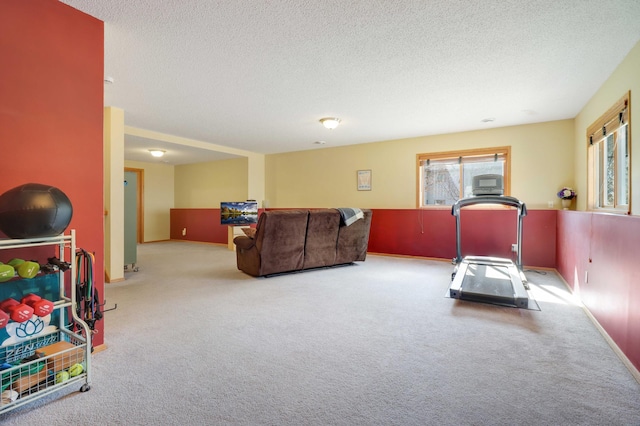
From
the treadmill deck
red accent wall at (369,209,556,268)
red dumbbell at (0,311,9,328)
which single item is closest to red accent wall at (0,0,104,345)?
red dumbbell at (0,311,9,328)

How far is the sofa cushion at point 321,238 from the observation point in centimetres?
455

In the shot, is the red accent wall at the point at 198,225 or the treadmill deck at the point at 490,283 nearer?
the treadmill deck at the point at 490,283

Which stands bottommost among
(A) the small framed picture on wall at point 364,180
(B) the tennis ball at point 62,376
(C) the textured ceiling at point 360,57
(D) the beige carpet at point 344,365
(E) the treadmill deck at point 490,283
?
(D) the beige carpet at point 344,365

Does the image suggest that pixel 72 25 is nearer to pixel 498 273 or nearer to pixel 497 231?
pixel 498 273

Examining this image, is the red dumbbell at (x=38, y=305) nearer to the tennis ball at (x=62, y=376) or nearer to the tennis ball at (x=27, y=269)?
the tennis ball at (x=27, y=269)

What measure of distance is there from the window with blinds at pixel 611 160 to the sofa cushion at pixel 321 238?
10.4 feet

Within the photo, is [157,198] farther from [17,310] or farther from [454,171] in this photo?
[17,310]

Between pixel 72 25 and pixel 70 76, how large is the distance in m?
0.37

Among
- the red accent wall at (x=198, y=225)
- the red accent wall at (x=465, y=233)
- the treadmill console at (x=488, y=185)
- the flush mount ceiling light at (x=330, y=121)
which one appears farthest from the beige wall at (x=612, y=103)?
the red accent wall at (x=198, y=225)

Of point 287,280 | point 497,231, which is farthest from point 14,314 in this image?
point 497,231

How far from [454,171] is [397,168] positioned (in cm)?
107

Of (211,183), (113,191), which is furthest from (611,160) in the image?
(211,183)

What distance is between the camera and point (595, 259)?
9.04ft

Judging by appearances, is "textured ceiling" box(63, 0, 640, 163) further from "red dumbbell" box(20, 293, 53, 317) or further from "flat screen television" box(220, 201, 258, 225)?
"flat screen television" box(220, 201, 258, 225)
